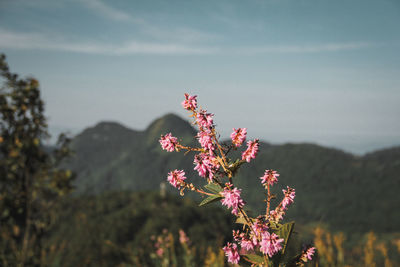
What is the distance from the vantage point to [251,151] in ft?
5.73

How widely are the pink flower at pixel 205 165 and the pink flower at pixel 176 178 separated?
21cm

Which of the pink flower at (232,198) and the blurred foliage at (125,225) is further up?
the pink flower at (232,198)

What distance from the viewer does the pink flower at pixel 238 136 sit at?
68.5 inches

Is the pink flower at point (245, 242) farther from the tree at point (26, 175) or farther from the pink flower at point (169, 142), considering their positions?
the tree at point (26, 175)

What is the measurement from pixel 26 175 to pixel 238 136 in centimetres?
436

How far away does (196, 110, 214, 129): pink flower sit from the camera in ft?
5.74

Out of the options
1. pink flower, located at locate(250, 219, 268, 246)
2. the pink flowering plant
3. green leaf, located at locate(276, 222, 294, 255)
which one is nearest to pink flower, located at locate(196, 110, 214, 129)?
the pink flowering plant

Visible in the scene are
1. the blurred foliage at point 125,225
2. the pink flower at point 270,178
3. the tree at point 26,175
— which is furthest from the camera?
the blurred foliage at point 125,225

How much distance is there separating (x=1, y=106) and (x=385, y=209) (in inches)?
1223

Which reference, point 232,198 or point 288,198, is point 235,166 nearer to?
point 232,198

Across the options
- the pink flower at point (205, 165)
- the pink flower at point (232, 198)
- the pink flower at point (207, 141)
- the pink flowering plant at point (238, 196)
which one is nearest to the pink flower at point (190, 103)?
the pink flowering plant at point (238, 196)

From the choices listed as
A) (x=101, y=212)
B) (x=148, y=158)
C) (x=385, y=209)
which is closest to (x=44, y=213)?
(x=101, y=212)

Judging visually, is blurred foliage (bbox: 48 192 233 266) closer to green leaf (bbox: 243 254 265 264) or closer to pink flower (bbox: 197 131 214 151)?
green leaf (bbox: 243 254 265 264)

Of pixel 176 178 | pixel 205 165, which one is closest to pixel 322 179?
pixel 176 178
